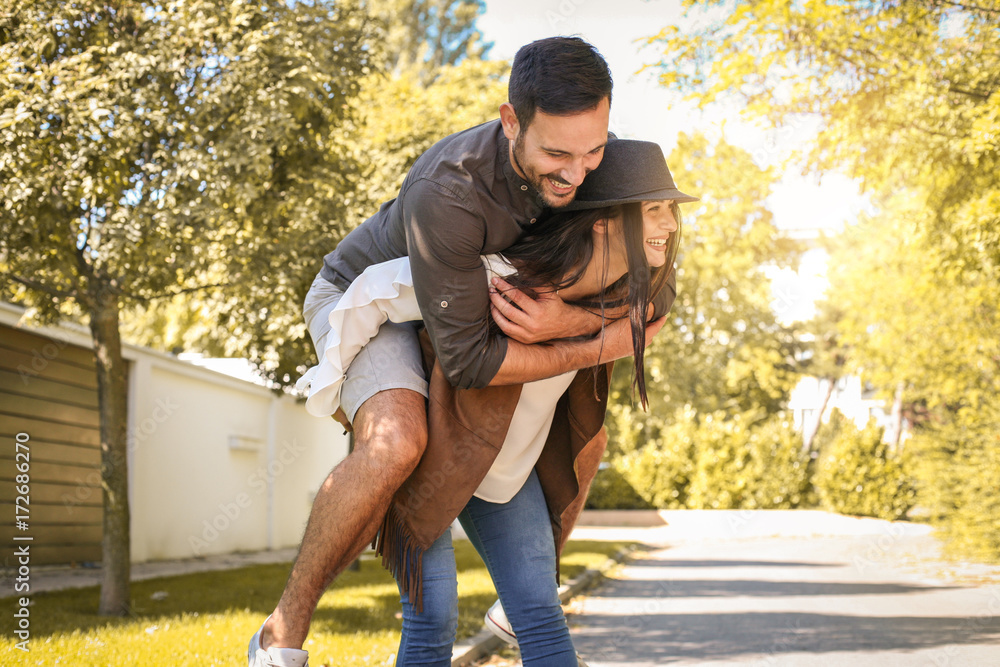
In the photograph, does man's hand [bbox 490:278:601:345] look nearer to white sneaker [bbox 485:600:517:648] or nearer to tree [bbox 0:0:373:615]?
white sneaker [bbox 485:600:517:648]

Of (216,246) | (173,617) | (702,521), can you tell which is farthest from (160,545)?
(702,521)

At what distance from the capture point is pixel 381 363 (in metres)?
2.37

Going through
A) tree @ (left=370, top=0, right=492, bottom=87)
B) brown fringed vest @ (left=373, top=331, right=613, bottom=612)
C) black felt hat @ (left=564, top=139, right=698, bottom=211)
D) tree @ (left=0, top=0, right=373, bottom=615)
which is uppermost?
tree @ (left=370, top=0, right=492, bottom=87)

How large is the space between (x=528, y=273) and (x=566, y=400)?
2.00 ft

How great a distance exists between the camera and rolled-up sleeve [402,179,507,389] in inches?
86.0

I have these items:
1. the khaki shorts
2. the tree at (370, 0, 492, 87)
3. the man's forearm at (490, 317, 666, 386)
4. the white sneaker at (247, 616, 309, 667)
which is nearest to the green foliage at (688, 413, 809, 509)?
the tree at (370, 0, 492, 87)

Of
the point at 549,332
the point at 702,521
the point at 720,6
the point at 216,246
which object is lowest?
the point at 702,521

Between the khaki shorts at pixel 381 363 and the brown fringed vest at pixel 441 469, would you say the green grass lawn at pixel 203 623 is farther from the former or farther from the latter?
the khaki shorts at pixel 381 363

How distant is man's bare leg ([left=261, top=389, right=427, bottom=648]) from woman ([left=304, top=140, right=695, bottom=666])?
17 centimetres

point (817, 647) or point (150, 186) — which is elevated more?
point (150, 186)

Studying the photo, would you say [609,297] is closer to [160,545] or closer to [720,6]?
A: [720,6]


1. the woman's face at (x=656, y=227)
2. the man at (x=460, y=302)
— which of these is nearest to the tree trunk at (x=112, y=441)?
the man at (x=460, y=302)

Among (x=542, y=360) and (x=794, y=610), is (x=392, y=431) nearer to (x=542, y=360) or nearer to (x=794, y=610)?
(x=542, y=360)

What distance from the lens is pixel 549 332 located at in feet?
7.88
